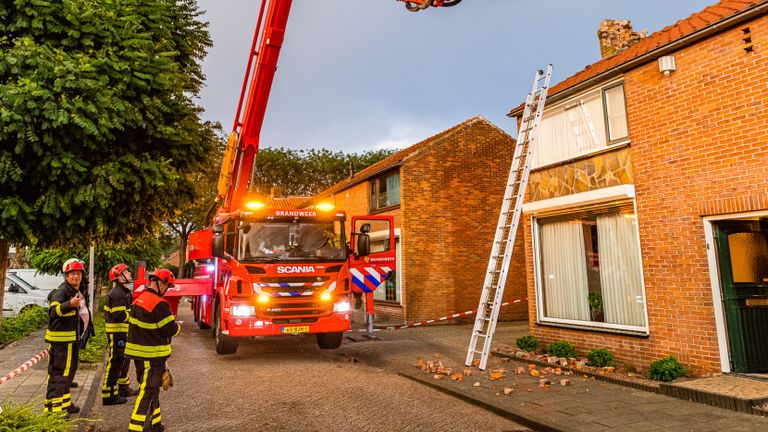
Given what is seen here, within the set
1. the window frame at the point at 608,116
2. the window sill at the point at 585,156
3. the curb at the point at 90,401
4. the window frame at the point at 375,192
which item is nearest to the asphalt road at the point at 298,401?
the curb at the point at 90,401

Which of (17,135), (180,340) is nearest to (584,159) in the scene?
(17,135)

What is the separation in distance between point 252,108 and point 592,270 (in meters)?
7.57

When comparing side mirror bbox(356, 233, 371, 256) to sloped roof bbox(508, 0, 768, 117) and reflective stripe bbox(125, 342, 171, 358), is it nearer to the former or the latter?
sloped roof bbox(508, 0, 768, 117)

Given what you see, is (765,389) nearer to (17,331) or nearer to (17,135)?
(17,135)

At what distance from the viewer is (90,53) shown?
6293 mm

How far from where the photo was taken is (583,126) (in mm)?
9367

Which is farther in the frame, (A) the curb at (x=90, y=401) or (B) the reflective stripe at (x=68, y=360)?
(B) the reflective stripe at (x=68, y=360)

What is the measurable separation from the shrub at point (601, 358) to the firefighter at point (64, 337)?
766 cm

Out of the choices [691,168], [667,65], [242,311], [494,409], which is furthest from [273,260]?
[667,65]

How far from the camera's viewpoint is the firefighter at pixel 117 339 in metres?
6.74

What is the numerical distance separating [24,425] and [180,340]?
8.87m

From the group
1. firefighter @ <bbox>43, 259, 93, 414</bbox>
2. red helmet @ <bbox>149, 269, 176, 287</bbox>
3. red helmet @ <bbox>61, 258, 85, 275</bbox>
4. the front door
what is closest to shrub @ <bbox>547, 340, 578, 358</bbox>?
the front door

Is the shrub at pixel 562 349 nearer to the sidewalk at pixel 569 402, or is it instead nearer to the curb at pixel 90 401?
the sidewalk at pixel 569 402

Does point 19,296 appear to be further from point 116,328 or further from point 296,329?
point 116,328
